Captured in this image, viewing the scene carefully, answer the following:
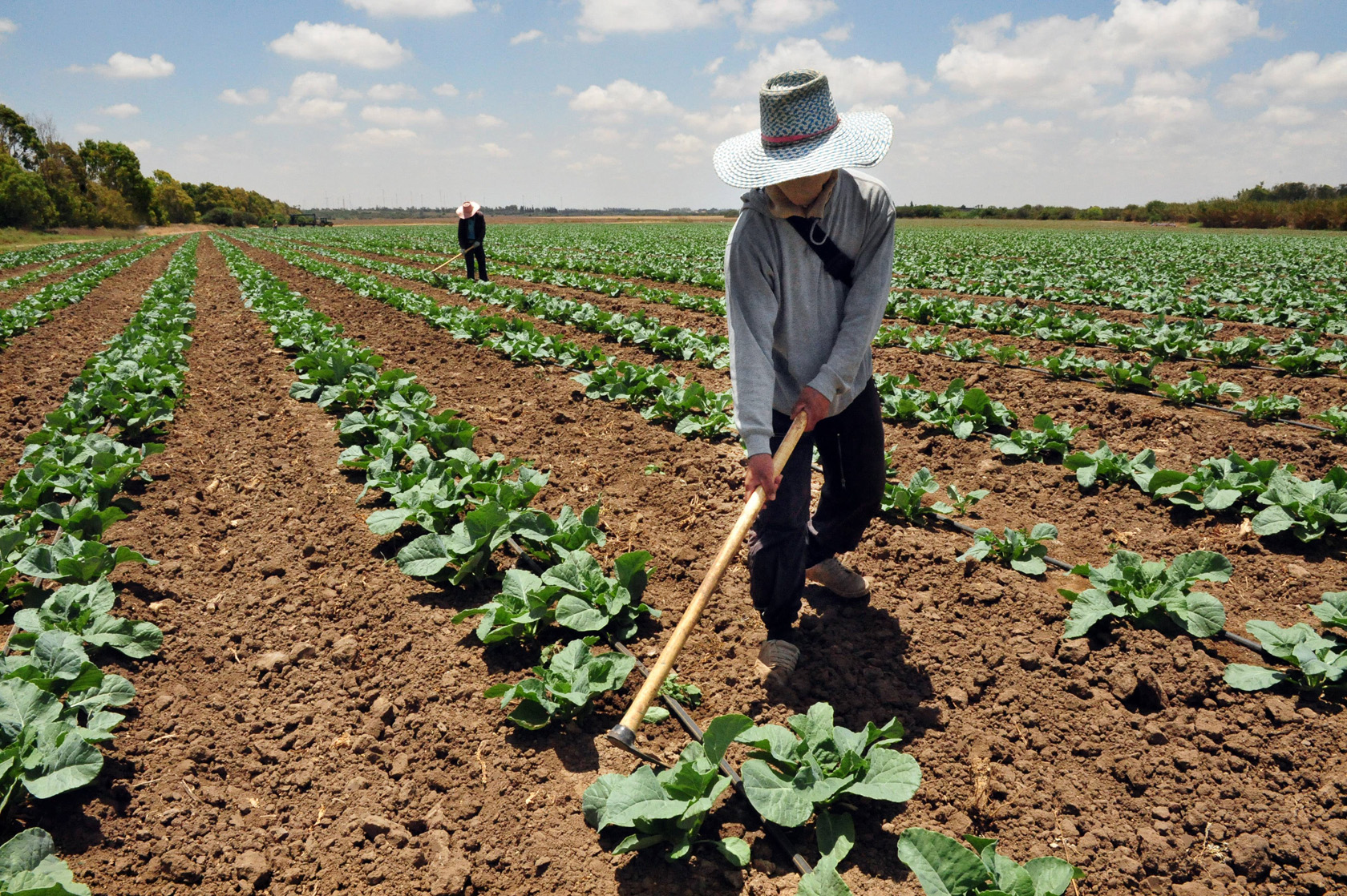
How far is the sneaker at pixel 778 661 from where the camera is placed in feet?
10.3

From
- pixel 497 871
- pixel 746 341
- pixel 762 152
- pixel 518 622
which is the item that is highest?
pixel 762 152

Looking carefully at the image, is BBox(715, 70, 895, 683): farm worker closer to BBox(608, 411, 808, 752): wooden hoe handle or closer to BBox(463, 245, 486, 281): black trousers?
BBox(608, 411, 808, 752): wooden hoe handle

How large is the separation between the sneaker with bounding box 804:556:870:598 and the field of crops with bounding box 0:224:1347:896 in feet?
0.33

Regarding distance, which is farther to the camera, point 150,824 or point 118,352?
point 118,352

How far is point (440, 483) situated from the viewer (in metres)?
4.41

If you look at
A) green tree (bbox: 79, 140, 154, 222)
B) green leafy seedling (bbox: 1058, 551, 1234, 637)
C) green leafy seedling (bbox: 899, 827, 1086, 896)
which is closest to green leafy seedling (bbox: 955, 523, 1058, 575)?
green leafy seedling (bbox: 1058, 551, 1234, 637)

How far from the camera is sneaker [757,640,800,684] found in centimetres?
315

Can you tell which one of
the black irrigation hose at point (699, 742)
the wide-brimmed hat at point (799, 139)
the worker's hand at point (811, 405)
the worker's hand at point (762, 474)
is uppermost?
the wide-brimmed hat at point (799, 139)

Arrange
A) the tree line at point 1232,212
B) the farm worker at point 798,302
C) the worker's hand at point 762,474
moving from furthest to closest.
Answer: the tree line at point 1232,212, the worker's hand at point 762,474, the farm worker at point 798,302

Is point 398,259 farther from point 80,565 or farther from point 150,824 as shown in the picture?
point 150,824

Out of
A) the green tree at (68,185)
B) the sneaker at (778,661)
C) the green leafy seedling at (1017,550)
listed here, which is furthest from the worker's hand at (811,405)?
the green tree at (68,185)

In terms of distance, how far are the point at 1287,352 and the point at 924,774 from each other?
877 cm

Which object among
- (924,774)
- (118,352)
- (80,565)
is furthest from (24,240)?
(924,774)

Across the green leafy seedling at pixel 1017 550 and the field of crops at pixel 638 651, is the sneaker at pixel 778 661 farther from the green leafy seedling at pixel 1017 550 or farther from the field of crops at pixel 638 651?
the green leafy seedling at pixel 1017 550
